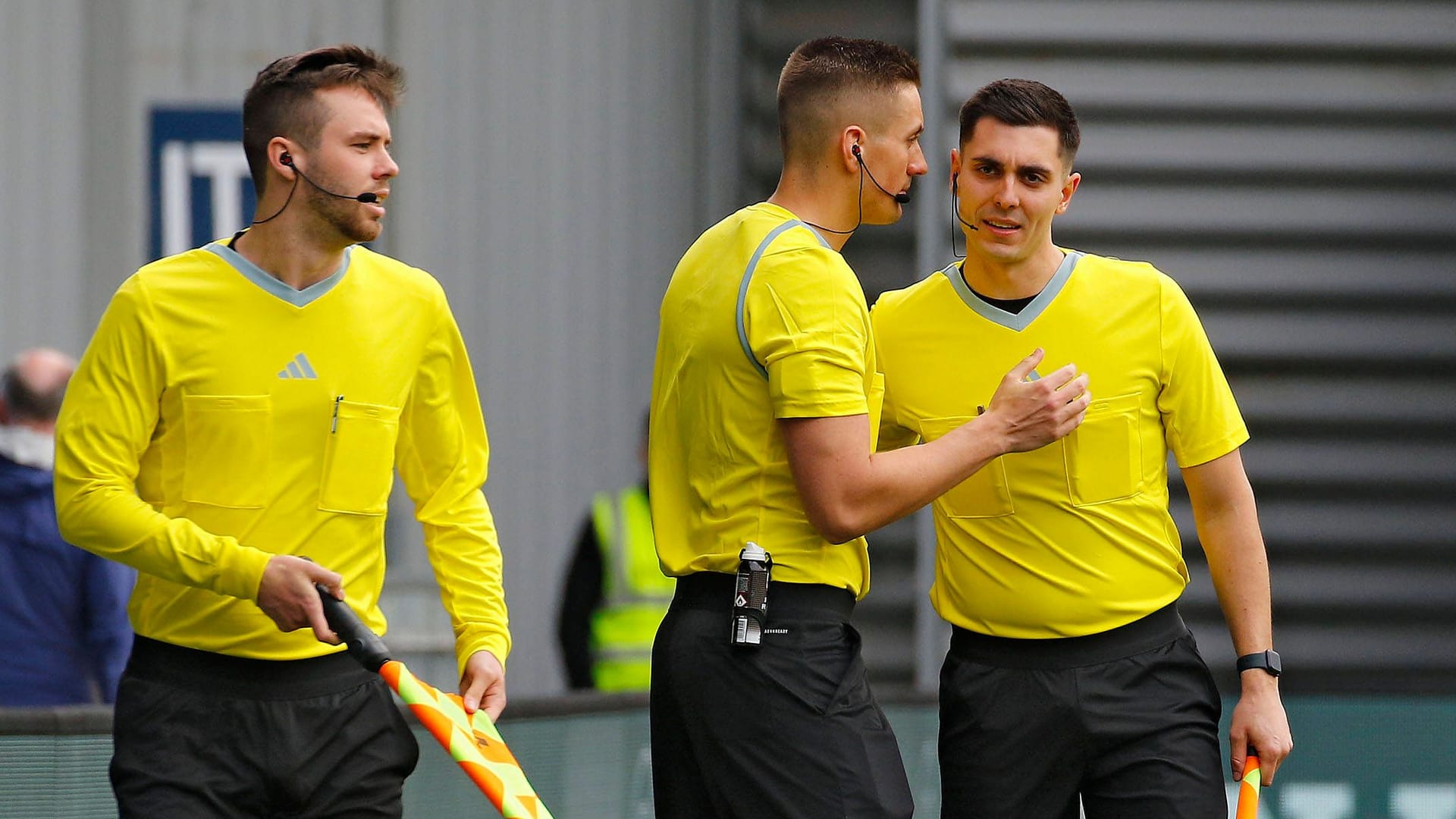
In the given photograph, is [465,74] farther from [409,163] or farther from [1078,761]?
[1078,761]

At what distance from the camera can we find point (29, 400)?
Answer: 16.9 ft

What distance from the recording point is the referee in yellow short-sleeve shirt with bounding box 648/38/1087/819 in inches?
115

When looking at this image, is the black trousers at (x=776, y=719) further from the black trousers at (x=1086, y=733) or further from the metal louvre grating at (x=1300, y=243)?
the metal louvre grating at (x=1300, y=243)

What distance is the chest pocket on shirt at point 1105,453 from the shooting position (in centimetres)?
332

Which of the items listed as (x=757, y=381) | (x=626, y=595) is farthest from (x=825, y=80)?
(x=626, y=595)

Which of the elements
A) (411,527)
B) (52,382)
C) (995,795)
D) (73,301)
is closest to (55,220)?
(73,301)

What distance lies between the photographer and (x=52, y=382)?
5.21m

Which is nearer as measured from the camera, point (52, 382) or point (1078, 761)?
point (1078, 761)

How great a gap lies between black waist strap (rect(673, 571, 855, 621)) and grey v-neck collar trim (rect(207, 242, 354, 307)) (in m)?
0.78

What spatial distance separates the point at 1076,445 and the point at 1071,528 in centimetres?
15

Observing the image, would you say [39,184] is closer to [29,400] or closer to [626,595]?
[29,400]

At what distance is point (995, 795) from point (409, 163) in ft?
15.8

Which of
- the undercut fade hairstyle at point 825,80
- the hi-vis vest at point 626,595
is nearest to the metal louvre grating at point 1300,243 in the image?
the hi-vis vest at point 626,595

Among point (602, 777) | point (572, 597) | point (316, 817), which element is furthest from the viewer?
point (572, 597)
